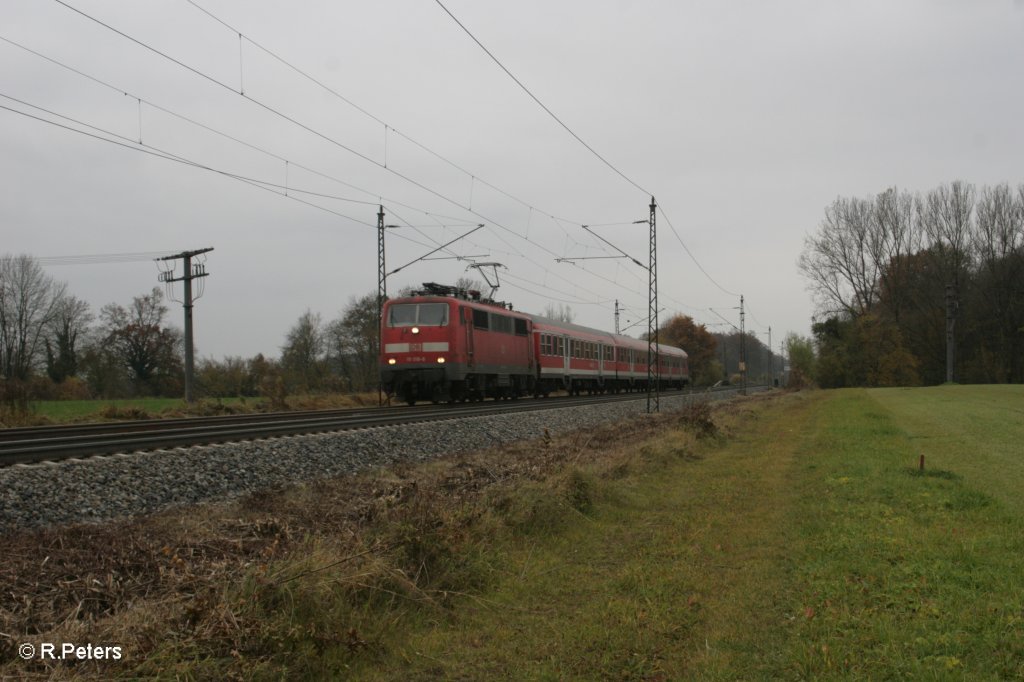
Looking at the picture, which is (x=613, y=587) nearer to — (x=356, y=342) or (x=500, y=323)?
(x=500, y=323)

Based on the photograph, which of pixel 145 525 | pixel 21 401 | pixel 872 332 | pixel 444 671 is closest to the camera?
pixel 444 671

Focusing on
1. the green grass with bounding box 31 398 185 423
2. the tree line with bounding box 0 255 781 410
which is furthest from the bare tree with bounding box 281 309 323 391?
the green grass with bounding box 31 398 185 423

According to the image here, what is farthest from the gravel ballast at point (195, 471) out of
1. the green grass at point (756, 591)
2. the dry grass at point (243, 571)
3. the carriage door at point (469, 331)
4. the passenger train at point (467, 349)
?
the carriage door at point (469, 331)

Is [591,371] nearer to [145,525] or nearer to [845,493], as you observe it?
[845,493]

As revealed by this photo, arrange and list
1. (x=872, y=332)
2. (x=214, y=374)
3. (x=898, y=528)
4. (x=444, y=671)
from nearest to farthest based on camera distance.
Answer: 1. (x=444, y=671)
2. (x=898, y=528)
3. (x=214, y=374)
4. (x=872, y=332)

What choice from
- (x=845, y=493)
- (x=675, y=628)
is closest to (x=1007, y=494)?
(x=845, y=493)

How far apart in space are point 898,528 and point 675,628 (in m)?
3.64

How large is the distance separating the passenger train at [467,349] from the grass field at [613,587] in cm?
1428

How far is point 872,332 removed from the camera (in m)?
66.7

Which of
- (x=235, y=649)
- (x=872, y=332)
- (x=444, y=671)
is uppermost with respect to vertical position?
(x=872, y=332)

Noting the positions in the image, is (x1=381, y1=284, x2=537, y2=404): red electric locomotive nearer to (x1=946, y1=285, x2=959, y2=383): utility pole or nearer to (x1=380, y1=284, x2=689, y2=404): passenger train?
(x1=380, y1=284, x2=689, y2=404): passenger train

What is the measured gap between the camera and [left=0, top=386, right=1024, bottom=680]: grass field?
14.5 feet

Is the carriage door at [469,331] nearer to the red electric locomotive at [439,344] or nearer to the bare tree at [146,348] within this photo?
the red electric locomotive at [439,344]

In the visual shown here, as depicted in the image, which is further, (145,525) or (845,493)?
(845,493)
